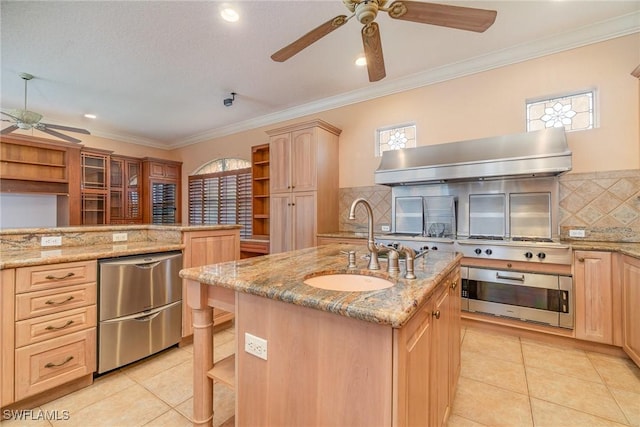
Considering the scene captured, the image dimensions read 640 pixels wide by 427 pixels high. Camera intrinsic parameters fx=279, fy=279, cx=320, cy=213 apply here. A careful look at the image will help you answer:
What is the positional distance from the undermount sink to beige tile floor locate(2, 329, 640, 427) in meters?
1.05

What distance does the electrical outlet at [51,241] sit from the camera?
2.20 m

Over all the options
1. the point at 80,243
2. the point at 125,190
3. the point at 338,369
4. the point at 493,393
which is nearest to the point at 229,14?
the point at 80,243

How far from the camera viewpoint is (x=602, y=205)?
2604mm

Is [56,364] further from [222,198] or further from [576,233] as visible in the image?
[576,233]

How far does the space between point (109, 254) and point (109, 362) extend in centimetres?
79

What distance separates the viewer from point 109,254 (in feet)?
6.66

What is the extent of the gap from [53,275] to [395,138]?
3675 millimetres

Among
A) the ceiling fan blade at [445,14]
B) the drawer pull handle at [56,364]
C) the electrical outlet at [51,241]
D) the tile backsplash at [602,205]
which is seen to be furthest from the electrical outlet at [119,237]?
the tile backsplash at [602,205]

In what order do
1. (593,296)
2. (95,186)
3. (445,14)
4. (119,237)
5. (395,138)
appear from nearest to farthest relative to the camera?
(445,14) < (593,296) < (119,237) < (395,138) < (95,186)

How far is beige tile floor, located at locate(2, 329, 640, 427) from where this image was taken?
1.62m

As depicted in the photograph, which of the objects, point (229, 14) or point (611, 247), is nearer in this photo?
point (611, 247)

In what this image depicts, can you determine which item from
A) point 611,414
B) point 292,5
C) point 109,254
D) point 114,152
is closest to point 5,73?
point 114,152

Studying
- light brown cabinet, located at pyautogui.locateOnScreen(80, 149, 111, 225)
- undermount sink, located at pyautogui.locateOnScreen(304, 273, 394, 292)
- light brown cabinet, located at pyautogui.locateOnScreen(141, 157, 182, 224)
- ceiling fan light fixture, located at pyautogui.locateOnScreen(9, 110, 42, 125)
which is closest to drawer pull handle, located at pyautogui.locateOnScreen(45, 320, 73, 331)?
undermount sink, located at pyautogui.locateOnScreen(304, 273, 394, 292)

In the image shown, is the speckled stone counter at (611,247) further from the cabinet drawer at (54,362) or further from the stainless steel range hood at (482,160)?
the cabinet drawer at (54,362)
